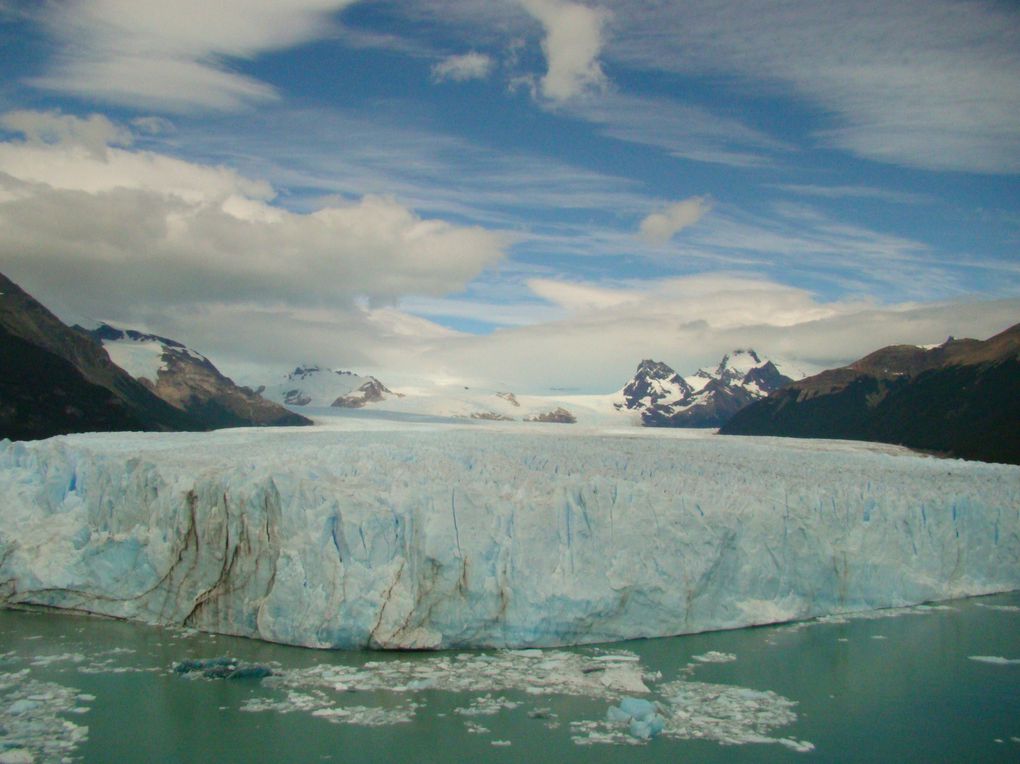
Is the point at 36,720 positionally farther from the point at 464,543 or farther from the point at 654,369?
the point at 654,369

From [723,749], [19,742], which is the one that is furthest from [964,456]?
[19,742]

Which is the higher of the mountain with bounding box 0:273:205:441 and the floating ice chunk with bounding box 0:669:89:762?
the mountain with bounding box 0:273:205:441

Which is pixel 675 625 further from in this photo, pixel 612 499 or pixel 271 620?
pixel 271 620

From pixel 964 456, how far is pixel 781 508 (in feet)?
99.6

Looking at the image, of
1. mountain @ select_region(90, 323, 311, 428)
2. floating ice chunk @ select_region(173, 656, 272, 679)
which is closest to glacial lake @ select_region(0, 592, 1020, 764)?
floating ice chunk @ select_region(173, 656, 272, 679)

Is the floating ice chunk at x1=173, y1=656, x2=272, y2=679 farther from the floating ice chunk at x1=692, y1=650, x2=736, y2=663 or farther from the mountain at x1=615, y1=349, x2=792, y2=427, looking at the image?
the mountain at x1=615, y1=349, x2=792, y2=427

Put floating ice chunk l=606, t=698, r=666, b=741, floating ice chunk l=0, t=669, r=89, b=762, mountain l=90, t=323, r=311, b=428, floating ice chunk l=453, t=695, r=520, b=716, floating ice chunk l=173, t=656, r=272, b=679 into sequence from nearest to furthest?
floating ice chunk l=0, t=669, r=89, b=762
floating ice chunk l=606, t=698, r=666, b=741
floating ice chunk l=453, t=695, r=520, b=716
floating ice chunk l=173, t=656, r=272, b=679
mountain l=90, t=323, r=311, b=428

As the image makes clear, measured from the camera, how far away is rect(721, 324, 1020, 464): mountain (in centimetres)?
4756

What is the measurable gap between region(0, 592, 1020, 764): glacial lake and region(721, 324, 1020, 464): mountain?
30380 mm

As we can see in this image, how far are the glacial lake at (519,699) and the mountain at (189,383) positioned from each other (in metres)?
78.7

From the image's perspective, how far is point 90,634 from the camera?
58.3 ft

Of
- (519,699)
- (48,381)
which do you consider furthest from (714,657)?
(48,381)

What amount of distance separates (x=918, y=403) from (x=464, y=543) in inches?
2065

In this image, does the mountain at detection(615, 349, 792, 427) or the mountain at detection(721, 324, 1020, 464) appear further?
the mountain at detection(615, 349, 792, 427)
